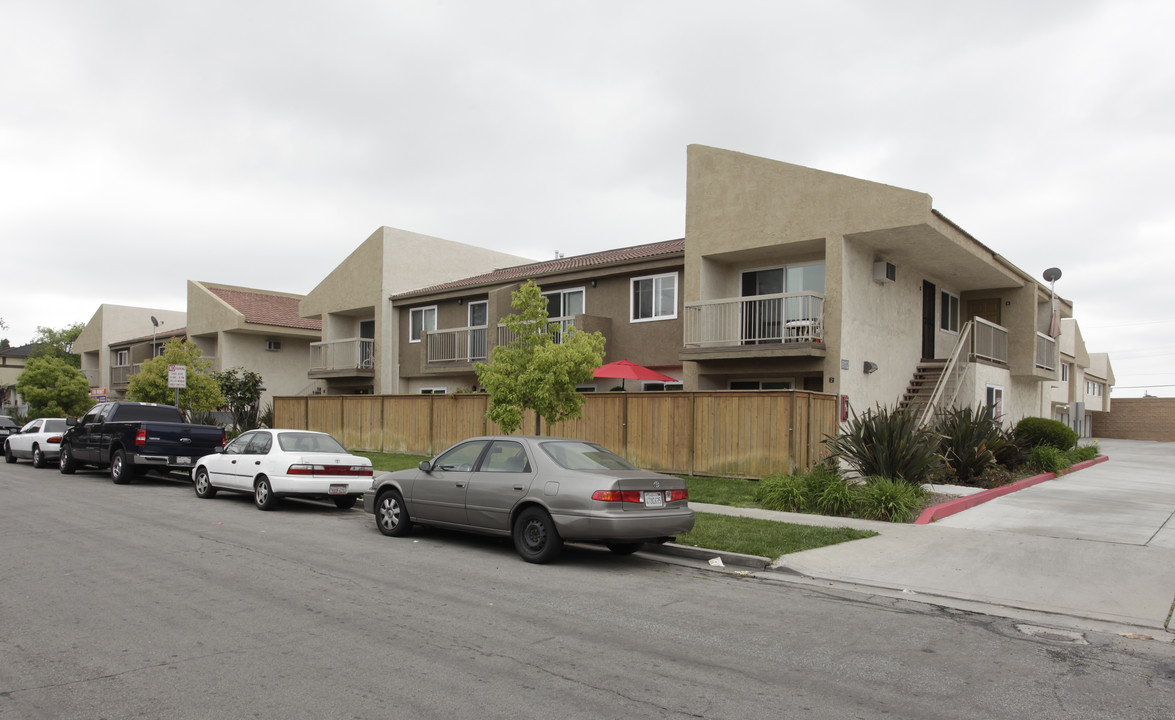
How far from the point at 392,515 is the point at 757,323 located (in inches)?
438

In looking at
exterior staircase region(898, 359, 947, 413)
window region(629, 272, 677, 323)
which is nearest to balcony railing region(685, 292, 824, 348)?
window region(629, 272, 677, 323)

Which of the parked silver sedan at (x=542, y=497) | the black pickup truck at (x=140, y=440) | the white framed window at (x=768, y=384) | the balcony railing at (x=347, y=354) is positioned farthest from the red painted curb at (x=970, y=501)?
the balcony railing at (x=347, y=354)

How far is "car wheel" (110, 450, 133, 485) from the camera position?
17047 millimetres

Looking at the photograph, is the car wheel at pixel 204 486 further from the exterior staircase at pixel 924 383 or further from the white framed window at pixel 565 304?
the exterior staircase at pixel 924 383

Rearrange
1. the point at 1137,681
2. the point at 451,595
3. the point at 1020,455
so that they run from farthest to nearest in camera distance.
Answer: the point at 1020,455 → the point at 451,595 → the point at 1137,681

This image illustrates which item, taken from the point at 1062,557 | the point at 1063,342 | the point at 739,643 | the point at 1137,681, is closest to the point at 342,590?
the point at 739,643

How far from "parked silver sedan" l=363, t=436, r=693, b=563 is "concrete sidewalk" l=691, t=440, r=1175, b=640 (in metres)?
1.66

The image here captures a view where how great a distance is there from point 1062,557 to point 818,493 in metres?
4.03

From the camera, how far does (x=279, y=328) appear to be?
37.4m

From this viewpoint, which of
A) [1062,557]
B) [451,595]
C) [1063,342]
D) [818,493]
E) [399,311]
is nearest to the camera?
[451,595]

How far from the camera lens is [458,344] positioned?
2689cm

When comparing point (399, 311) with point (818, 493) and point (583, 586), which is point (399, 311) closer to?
point (818, 493)

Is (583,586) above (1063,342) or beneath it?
beneath

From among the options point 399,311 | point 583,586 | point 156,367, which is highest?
point 399,311
